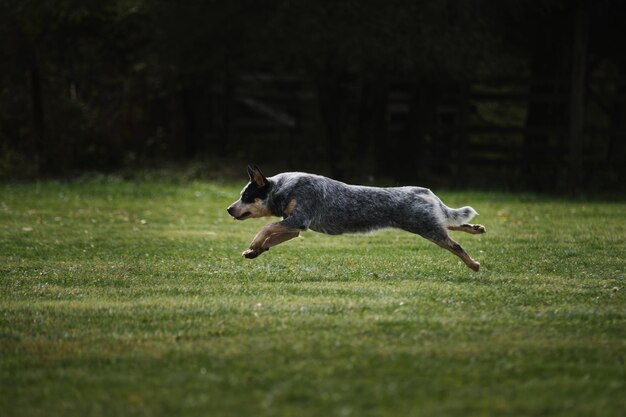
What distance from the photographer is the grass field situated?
512 centimetres

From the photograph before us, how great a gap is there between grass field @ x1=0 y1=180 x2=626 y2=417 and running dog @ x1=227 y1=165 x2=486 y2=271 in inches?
15.5

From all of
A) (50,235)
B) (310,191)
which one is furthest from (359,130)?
(310,191)

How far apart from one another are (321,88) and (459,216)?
1168 cm

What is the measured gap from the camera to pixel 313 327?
263 inches

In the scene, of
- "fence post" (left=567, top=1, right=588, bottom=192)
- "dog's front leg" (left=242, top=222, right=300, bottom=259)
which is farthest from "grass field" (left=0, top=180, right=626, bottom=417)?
"fence post" (left=567, top=1, right=588, bottom=192)

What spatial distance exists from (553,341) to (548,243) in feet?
18.1

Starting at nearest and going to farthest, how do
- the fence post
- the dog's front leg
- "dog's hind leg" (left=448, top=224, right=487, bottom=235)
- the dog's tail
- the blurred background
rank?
the dog's front leg, the dog's tail, "dog's hind leg" (left=448, top=224, right=487, bottom=235), the blurred background, the fence post

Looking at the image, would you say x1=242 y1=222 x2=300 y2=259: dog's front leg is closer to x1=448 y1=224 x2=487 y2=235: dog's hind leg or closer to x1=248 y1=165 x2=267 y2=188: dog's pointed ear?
x1=248 y1=165 x2=267 y2=188: dog's pointed ear

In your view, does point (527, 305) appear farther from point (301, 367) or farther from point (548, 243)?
point (548, 243)

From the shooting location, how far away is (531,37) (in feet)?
69.9

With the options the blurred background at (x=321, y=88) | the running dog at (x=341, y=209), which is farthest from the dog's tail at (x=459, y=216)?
the blurred background at (x=321, y=88)

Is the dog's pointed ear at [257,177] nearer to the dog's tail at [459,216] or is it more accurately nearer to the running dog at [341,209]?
the running dog at [341,209]

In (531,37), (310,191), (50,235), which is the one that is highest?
(531,37)

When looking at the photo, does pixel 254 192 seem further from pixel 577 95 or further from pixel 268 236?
pixel 577 95
